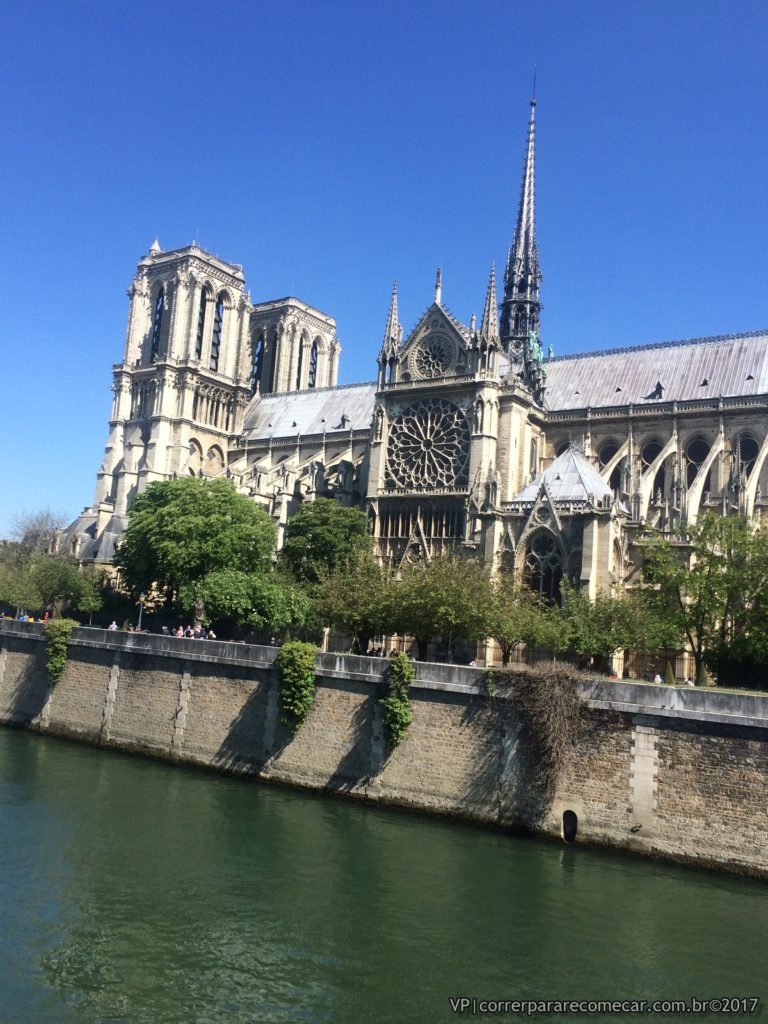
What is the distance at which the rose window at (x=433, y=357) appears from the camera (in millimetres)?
62562

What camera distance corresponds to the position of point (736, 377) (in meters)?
60.9

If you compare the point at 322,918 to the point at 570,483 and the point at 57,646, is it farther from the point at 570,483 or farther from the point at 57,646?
the point at 570,483

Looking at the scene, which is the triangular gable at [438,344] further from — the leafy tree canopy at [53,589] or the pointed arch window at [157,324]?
the pointed arch window at [157,324]

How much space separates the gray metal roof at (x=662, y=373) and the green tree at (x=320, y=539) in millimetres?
17285

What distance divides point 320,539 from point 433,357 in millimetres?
14787

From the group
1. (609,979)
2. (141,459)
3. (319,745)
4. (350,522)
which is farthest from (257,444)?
(609,979)

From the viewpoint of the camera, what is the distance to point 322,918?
21.3 metres

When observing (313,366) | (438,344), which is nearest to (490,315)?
(438,344)

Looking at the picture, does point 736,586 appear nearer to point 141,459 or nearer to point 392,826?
point 392,826

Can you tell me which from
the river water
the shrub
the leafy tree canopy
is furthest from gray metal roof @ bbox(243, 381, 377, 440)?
the river water

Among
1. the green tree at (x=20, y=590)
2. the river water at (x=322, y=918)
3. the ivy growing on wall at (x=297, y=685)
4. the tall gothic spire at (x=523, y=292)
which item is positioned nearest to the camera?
the river water at (x=322, y=918)

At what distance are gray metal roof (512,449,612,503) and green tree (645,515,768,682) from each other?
7.78 m

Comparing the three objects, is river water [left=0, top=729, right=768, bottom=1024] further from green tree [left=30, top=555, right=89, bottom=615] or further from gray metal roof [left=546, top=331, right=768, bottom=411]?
gray metal roof [left=546, top=331, right=768, bottom=411]

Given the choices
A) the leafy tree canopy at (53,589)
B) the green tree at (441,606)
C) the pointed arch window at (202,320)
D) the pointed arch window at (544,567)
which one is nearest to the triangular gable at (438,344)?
the pointed arch window at (544,567)
